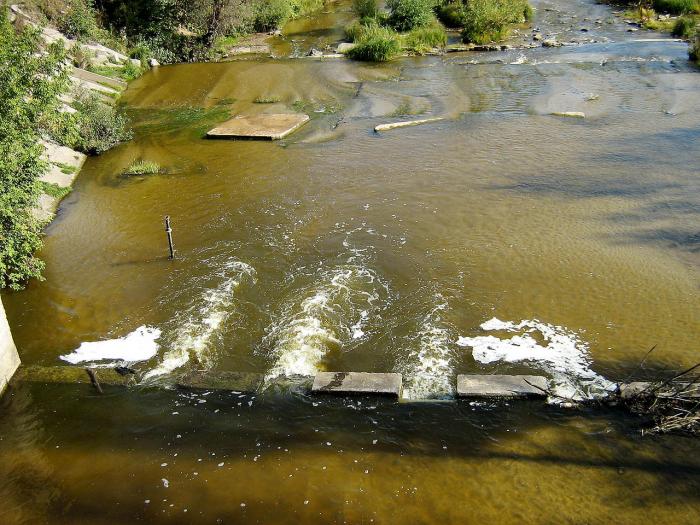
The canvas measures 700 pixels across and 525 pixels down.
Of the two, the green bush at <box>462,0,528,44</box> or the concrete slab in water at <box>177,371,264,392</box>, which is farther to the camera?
the green bush at <box>462,0,528,44</box>

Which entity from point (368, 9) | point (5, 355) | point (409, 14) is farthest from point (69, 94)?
point (368, 9)

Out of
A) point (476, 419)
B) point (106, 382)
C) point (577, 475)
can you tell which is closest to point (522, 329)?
point (476, 419)

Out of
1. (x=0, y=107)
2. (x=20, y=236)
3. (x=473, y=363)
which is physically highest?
(x=0, y=107)

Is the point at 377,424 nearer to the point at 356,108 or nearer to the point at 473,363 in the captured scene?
the point at 473,363

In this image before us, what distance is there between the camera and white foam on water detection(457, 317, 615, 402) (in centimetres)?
730

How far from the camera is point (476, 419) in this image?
684cm

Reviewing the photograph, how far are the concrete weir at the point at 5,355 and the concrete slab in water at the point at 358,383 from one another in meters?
4.27

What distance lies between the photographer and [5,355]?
7.84 m

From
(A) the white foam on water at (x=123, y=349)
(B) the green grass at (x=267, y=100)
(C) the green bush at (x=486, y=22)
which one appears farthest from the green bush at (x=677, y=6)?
(A) the white foam on water at (x=123, y=349)

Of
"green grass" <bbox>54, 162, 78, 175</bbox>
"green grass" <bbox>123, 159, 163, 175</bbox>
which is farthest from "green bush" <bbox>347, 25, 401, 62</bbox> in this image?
"green grass" <bbox>54, 162, 78, 175</bbox>

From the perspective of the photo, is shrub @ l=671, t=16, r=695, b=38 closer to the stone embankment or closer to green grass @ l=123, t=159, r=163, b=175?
green grass @ l=123, t=159, r=163, b=175

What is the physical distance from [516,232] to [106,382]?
763cm

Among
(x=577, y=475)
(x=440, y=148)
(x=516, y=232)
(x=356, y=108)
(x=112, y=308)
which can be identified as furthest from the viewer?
(x=356, y=108)

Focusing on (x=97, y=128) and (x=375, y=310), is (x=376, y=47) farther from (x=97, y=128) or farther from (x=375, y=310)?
(x=375, y=310)
